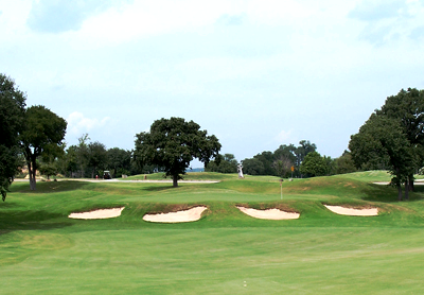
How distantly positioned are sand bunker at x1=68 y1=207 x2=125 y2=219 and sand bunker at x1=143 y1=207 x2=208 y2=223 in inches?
103

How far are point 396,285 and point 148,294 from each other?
583 centimetres

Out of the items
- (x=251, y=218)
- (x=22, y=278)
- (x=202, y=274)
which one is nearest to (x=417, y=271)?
(x=202, y=274)

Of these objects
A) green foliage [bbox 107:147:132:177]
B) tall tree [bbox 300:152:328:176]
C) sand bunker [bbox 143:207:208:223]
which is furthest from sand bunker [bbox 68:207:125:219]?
green foliage [bbox 107:147:132:177]

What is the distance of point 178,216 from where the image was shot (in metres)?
29.6

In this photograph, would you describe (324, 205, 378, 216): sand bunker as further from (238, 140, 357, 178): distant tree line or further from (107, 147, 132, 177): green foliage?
(107, 147, 132, 177): green foliage

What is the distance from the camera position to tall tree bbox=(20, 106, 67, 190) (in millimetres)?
57344

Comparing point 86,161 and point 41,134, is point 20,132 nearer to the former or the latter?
point 41,134

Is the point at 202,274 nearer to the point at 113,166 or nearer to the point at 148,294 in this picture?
the point at 148,294

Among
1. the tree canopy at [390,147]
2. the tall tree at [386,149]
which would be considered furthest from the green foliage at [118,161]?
the tall tree at [386,149]

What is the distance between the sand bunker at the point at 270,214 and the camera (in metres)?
29.7

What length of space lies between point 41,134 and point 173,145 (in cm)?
1938

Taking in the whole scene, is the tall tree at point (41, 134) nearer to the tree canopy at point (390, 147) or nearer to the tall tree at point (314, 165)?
the tree canopy at point (390, 147)

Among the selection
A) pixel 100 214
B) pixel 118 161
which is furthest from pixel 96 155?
pixel 100 214

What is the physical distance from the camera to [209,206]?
30.6 m
